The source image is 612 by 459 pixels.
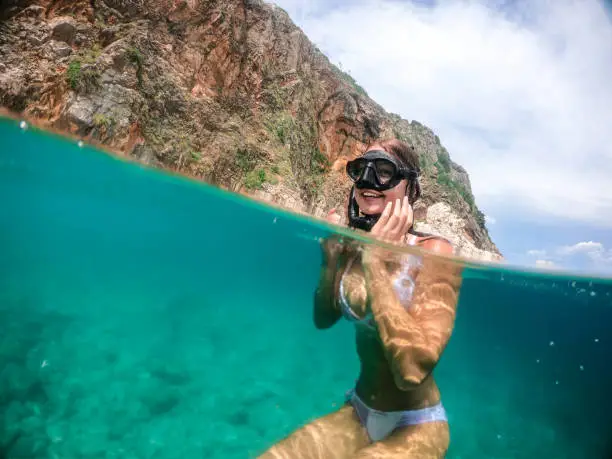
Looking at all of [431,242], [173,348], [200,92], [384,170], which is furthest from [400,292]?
[200,92]

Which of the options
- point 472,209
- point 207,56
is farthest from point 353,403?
point 472,209

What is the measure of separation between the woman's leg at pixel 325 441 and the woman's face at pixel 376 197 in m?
1.88

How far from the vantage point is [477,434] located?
11.5m

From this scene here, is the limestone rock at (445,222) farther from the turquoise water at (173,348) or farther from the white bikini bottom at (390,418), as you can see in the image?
the white bikini bottom at (390,418)

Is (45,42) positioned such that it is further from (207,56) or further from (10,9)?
(207,56)

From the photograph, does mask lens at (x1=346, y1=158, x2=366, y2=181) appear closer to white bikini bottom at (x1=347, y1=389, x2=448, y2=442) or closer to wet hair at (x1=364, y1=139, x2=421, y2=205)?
wet hair at (x1=364, y1=139, x2=421, y2=205)

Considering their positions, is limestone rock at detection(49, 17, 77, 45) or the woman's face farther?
limestone rock at detection(49, 17, 77, 45)

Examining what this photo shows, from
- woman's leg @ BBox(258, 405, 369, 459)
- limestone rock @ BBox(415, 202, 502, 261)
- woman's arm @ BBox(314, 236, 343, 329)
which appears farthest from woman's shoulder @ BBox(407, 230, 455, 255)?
limestone rock @ BBox(415, 202, 502, 261)

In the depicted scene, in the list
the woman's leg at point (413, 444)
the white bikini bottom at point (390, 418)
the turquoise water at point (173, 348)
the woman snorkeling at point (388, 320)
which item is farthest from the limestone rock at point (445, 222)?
the woman's leg at point (413, 444)

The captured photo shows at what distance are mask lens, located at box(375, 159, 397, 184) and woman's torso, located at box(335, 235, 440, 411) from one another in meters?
0.69

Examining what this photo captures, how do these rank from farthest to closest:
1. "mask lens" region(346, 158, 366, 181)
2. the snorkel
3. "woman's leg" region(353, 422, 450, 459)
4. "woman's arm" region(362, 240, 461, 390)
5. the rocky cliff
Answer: the rocky cliff < "mask lens" region(346, 158, 366, 181) < the snorkel < "woman's leg" region(353, 422, 450, 459) < "woman's arm" region(362, 240, 461, 390)

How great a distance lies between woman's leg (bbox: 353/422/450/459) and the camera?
2408 millimetres

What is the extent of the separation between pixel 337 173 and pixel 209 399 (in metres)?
31.2

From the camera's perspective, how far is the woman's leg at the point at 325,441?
2.61 meters
